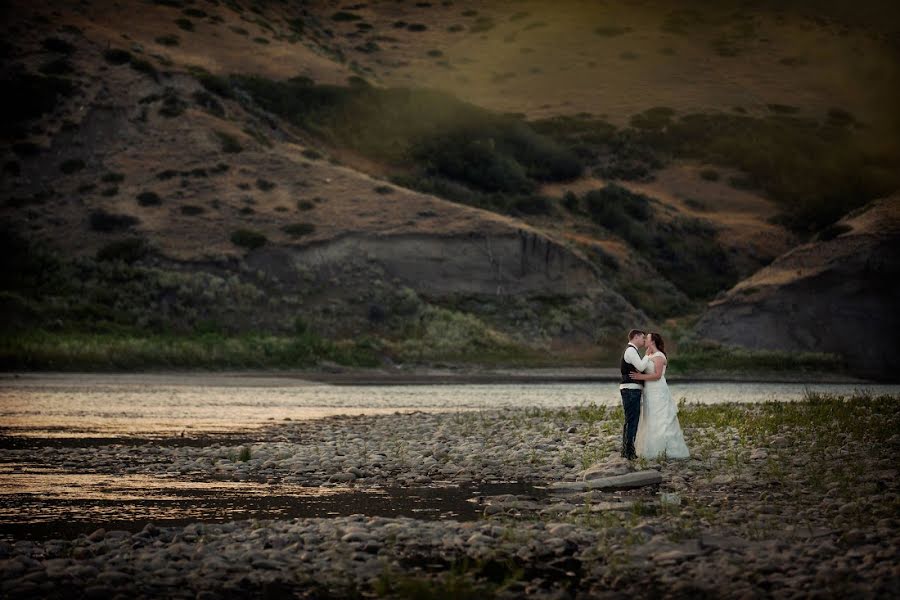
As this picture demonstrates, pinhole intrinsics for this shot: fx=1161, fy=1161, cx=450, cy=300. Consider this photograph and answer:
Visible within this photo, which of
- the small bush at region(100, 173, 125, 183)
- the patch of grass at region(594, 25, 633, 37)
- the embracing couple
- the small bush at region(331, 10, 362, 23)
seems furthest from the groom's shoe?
the patch of grass at region(594, 25, 633, 37)

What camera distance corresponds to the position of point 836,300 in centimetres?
6575

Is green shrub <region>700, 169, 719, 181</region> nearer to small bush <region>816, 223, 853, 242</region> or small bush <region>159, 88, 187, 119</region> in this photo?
small bush <region>816, 223, 853, 242</region>

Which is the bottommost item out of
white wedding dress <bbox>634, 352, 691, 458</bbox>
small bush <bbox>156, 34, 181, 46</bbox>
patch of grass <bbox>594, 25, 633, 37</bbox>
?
white wedding dress <bbox>634, 352, 691, 458</bbox>

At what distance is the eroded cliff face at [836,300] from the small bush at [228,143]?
115 ft

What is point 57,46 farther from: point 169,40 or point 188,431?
point 188,431

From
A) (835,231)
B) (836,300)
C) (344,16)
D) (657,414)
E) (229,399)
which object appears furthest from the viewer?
(344,16)

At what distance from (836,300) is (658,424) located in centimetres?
4910

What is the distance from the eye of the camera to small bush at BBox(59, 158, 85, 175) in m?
78.1

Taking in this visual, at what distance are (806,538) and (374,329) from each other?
56.7 metres

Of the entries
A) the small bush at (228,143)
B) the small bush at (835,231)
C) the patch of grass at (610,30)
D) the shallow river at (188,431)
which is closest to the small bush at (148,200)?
the small bush at (228,143)

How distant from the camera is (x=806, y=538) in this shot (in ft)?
43.4

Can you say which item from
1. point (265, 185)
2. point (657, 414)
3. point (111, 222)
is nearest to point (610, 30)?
point (265, 185)

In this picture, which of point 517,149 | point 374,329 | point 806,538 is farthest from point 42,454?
point 517,149

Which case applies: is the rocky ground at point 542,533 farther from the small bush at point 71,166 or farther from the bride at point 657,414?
the small bush at point 71,166
